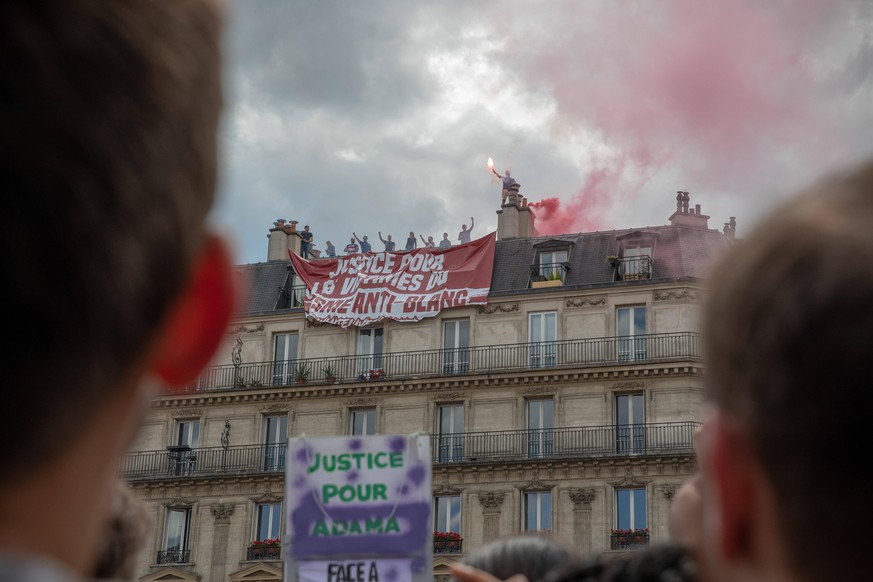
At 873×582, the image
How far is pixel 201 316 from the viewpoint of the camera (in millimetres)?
1125

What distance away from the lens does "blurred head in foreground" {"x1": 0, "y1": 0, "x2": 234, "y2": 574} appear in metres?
0.93

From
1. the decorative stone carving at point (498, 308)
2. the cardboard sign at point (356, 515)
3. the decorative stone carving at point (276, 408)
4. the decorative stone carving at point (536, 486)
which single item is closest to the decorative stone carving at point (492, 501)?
the decorative stone carving at point (536, 486)

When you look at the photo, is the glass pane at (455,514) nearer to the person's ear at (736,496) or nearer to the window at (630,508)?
the window at (630,508)

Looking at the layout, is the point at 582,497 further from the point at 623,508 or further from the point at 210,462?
the point at 210,462

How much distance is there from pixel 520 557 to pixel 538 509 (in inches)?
1556

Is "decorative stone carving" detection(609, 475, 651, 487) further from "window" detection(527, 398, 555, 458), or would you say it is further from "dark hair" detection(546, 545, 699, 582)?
"dark hair" detection(546, 545, 699, 582)

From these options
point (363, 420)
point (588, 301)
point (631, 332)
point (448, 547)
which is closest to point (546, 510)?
point (448, 547)

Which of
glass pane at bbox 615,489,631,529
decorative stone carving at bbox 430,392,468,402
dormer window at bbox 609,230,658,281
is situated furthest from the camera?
dormer window at bbox 609,230,658,281

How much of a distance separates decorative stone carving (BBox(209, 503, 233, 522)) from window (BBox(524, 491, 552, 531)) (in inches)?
407

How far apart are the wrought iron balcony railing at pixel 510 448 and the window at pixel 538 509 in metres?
1.24

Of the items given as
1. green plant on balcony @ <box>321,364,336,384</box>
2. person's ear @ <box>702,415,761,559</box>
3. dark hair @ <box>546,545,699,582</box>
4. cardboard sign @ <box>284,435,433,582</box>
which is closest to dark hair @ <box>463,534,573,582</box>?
dark hair @ <box>546,545,699,582</box>

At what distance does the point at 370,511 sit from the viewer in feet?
32.7

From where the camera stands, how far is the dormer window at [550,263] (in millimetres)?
45062

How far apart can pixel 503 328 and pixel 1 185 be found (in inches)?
1720
